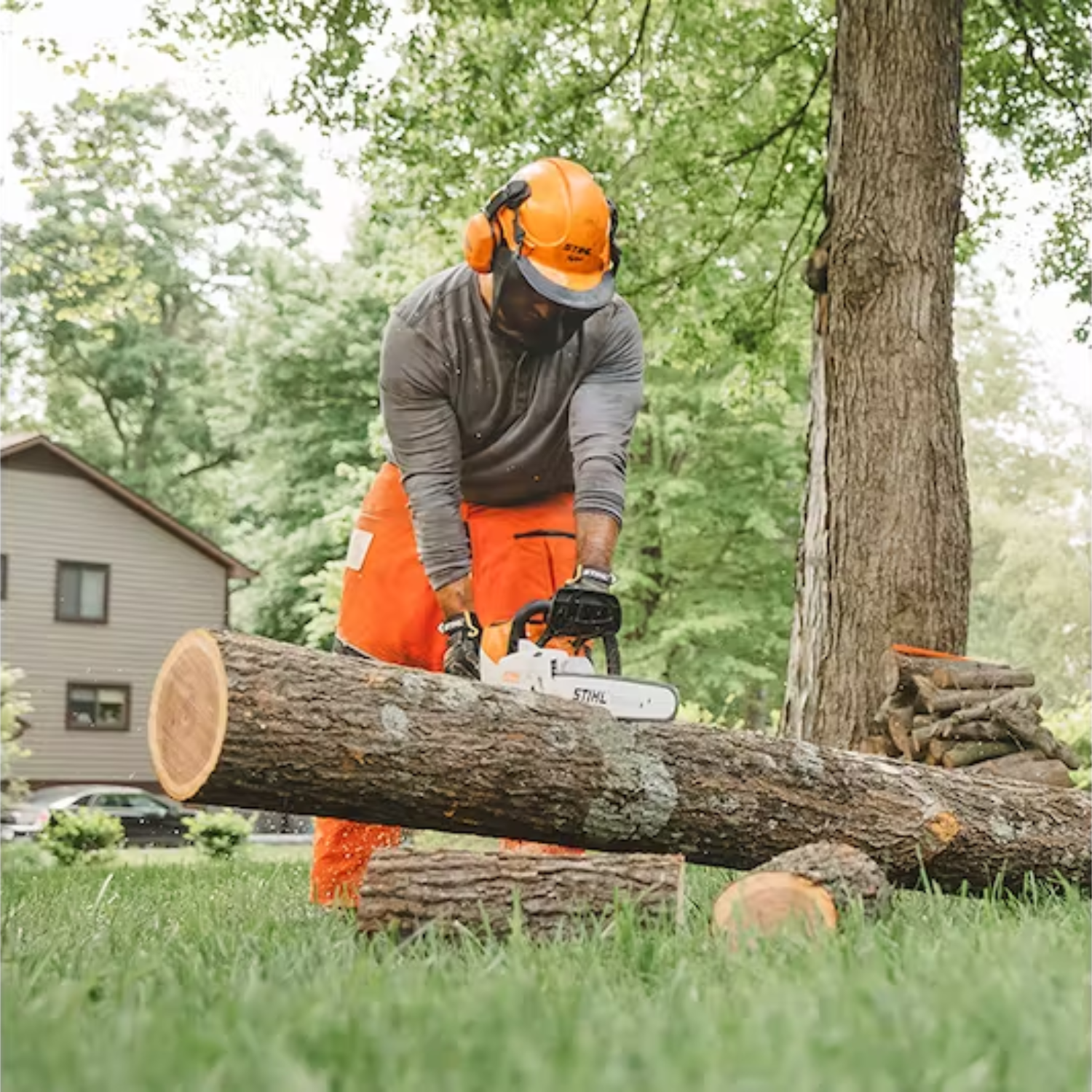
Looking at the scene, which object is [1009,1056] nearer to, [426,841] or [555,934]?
[555,934]

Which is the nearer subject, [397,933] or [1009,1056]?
[1009,1056]

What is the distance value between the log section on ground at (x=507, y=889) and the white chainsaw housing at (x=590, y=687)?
0.55 meters

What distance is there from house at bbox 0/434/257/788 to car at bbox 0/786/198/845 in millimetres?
2006

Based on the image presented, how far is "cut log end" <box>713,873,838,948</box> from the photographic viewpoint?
2.92 meters

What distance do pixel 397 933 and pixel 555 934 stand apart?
19.2 inches

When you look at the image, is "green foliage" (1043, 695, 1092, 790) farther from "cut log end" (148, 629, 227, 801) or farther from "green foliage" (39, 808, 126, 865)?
"cut log end" (148, 629, 227, 801)

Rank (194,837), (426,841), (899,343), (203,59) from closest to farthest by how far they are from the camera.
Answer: (899,343) < (203,59) < (426,841) < (194,837)

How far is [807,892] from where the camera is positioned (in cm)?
302

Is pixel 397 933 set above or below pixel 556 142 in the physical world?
below

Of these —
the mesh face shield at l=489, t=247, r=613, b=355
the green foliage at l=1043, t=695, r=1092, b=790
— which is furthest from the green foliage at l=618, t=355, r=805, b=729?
the mesh face shield at l=489, t=247, r=613, b=355

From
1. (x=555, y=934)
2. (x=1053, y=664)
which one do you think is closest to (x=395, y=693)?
(x=555, y=934)

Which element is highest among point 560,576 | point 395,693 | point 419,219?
point 419,219

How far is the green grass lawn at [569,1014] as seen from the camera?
1.54m

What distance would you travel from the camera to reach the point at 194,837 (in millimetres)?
15508
